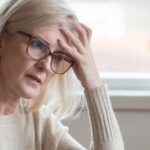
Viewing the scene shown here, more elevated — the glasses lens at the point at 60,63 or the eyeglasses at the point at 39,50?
the eyeglasses at the point at 39,50

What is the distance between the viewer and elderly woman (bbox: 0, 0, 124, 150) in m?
1.07

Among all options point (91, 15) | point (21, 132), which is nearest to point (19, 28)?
point (21, 132)

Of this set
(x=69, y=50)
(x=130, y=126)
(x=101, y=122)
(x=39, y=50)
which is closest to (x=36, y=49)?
(x=39, y=50)

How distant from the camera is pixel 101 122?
121cm

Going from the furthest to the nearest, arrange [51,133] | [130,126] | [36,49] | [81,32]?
[130,126]
[51,133]
[81,32]
[36,49]

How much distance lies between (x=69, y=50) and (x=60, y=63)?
46mm

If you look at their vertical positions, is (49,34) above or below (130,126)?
above

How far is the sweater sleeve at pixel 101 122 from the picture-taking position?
3.94 feet

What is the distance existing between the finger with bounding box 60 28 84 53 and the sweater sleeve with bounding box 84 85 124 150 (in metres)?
0.14

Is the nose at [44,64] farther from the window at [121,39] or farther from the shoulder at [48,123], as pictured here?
the window at [121,39]

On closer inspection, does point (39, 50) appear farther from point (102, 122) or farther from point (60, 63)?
point (102, 122)

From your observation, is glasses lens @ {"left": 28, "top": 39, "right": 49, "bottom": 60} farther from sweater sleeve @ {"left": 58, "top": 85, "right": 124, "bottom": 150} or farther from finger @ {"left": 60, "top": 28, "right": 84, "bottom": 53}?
sweater sleeve @ {"left": 58, "top": 85, "right": 124, "bottom": 150}

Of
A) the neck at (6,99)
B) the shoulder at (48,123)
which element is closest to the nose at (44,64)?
the neck at (6,99)

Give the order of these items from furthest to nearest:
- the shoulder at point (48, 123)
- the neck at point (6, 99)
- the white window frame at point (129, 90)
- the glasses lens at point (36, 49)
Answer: the white window frame at point (129, 90) → the shoulder at point (48, 123) → the neck at point (6, 99) → the glasses lens at point (36, 49)
